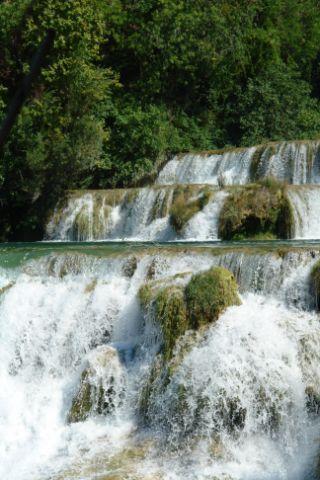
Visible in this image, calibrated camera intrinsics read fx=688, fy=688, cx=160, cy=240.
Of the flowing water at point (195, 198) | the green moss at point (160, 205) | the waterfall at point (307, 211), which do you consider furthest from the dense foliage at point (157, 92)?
the waterfall at point (307, 211)

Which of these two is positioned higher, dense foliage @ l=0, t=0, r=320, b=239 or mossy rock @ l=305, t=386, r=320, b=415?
dense foliage @ l=0, t=0, r=320, b=239

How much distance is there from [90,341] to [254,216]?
18.9 ft

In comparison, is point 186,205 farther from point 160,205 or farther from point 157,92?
point 157,92

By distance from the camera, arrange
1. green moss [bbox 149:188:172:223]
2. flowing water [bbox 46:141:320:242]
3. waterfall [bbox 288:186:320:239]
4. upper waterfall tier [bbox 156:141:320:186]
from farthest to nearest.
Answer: upper waterfall tier [bbox 156:141:320:186]
green moss [bbox 149:188:172:223]
flowing water [bbox 46:141:320:242]
waterfall [bbox 288:186:320:239]

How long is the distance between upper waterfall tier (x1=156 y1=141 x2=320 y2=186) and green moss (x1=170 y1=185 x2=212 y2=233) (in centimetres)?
219

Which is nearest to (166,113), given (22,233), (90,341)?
(22,233)

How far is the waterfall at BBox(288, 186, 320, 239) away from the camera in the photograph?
47.2ft

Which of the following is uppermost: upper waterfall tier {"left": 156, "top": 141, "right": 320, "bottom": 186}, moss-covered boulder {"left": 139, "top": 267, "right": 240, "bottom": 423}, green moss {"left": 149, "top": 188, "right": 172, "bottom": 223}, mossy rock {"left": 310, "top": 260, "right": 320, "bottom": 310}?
upper waterfall tier {"left": 156, "top": 141, "right": 320, "bottom": 186}

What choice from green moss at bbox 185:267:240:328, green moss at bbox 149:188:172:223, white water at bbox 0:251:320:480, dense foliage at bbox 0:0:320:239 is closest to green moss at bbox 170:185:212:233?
green moss at bbox 149:188:172:223

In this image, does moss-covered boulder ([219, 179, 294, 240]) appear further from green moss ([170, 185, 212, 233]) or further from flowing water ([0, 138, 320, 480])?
flowing water ([0, 138, 320, 480])

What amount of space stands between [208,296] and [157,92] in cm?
1630

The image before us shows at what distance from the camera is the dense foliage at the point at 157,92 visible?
1941cm

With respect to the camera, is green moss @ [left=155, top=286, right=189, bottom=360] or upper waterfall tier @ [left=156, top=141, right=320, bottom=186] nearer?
green moss @ [left=155, top=286, right=189, bottom=360]

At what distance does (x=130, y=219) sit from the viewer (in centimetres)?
1702
